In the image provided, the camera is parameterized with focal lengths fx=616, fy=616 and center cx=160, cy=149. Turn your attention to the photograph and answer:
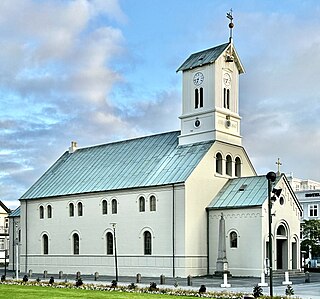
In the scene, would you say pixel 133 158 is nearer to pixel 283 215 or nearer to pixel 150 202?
pixel 150 202

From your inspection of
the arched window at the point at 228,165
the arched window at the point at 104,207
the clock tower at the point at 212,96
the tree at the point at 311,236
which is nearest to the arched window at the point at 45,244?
the arched window at the point at 104,207

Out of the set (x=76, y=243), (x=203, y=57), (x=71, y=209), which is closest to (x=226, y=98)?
(x=203, y=57)

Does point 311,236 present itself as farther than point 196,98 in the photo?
Yes

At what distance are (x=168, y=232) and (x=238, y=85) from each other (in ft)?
55.3

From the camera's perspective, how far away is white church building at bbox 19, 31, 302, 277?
53625 millimetres

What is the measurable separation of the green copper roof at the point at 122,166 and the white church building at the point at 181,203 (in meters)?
0.15

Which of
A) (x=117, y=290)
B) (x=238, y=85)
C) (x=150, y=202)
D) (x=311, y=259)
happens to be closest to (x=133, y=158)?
(x=150, y=202)

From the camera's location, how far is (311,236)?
85688mm

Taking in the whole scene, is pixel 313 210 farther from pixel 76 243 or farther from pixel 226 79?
pixel 76 243

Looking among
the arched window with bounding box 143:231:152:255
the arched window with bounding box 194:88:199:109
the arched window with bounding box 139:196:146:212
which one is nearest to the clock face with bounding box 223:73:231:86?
the arched window with bounding box 194:88:199:109

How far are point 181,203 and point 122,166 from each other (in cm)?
1124

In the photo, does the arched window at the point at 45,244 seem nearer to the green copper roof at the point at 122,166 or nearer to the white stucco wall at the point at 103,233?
the white stucco wall at the point at 103,233

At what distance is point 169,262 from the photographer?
54.2 meters

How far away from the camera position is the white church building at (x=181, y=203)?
2111 inches
